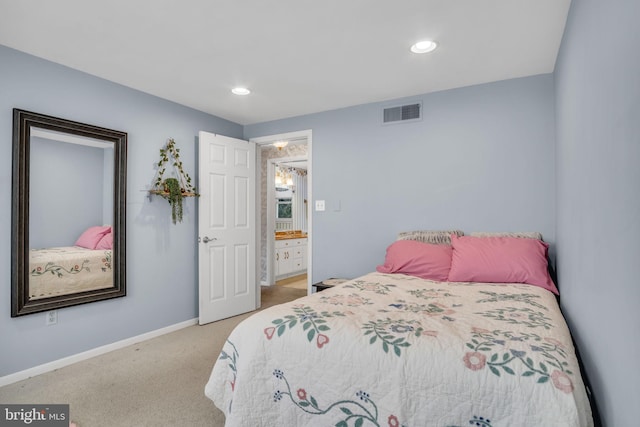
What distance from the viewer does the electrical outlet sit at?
2.69 meters

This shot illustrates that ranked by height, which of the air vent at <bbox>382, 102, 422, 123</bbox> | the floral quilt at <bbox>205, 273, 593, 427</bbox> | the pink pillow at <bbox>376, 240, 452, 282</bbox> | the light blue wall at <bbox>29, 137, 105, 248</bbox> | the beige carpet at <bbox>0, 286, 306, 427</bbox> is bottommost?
the beige carpet at <bbox>0, 286, 306, 427</bbox>

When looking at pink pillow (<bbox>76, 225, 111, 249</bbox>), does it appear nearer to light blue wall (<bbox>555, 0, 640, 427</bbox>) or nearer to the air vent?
the air vent

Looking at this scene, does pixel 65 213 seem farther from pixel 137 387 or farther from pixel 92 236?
pixel 137 387

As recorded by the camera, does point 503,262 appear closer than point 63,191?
Yes

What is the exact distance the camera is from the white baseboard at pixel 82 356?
249 centimetres

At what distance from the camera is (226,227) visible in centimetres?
406

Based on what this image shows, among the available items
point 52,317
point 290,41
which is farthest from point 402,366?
point 52,317

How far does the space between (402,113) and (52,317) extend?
3.54 meters

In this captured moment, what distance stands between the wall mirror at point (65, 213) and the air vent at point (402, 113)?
2.55 meters

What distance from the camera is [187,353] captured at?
9.84 feet

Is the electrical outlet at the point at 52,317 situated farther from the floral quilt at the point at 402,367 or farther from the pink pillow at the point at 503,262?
the pink pillow at the point at 503,262

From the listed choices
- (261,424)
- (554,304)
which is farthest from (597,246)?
(261,424)

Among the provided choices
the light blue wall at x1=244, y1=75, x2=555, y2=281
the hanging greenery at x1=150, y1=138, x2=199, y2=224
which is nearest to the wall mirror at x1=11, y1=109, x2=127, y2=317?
the hanging greenery at x1=150, y1=138, x2=199, y2=224

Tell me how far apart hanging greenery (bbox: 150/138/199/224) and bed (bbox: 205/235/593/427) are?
215cm
